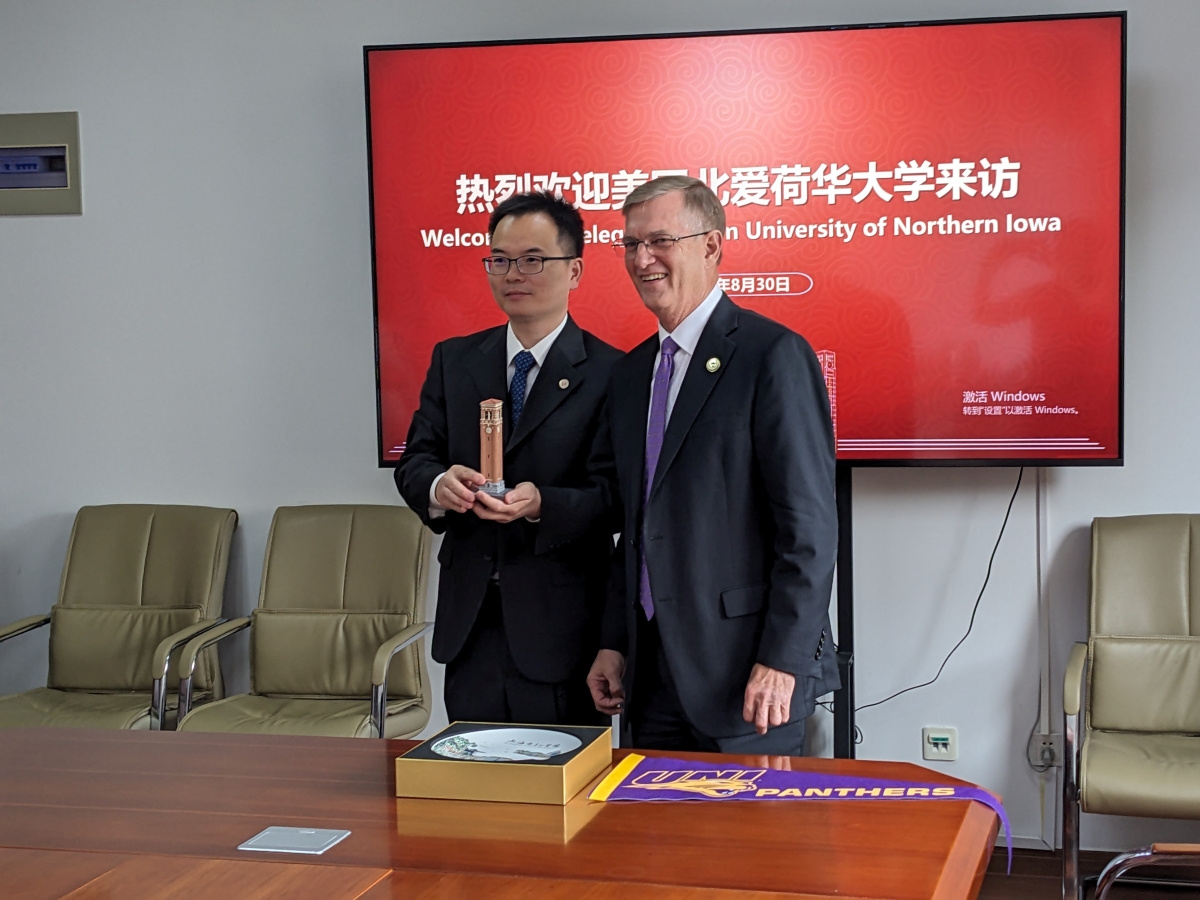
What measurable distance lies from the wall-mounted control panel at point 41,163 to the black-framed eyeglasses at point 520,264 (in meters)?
1.94

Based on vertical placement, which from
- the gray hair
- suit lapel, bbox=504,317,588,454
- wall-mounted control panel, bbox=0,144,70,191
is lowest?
suit lapel, bbox=504,317,588,454

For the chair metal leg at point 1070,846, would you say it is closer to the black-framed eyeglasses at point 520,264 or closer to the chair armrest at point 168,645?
the black-framed eyeglasses at point 520,264

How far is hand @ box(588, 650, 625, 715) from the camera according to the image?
229cm

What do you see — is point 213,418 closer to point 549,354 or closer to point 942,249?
point 549,354

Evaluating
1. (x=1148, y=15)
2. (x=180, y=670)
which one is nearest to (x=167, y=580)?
(x=180, y=670)

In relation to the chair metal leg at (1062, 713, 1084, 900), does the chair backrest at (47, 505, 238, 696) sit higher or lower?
higher

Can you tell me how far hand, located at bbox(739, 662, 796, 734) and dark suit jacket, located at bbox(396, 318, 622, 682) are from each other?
19.1 inches

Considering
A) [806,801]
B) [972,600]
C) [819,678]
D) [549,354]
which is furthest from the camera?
[972,600]

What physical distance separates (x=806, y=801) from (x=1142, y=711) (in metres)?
2.03

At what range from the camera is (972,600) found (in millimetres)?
3516

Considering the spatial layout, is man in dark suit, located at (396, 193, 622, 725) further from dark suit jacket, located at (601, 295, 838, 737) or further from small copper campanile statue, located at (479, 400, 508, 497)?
dark suit jacket, located at (601, 295, 838, 737)

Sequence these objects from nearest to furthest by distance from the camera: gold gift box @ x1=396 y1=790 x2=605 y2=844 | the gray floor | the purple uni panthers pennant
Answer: gold gift box @ x1=396 y1=790 x2=605 y2=844 < the purple uni panthers pennant < the gray floor

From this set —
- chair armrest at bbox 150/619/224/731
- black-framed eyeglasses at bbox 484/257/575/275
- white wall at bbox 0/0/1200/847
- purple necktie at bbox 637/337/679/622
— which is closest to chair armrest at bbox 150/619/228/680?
chair armrest at bbox 150/619/224/731

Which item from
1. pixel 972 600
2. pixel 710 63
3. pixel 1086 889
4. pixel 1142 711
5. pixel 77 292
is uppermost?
pixel 710 63
